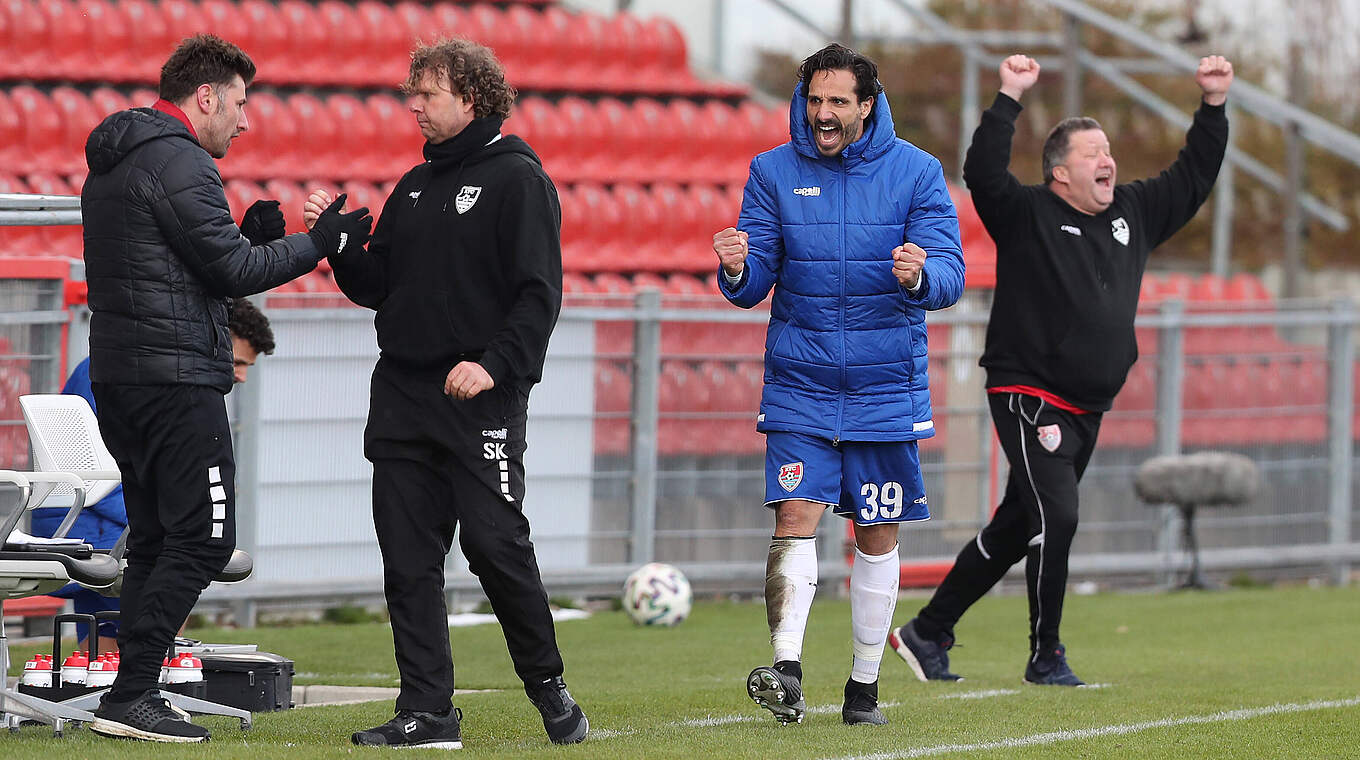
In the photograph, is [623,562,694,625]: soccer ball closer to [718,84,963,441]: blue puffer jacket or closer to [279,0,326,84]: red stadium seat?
[718,84,963,441]: blue puffer jacket

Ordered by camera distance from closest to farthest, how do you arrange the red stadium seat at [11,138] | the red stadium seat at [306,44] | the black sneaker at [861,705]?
the black sneaker at [861,705] < the red stadium seat at [11,138] < the red stadium seat at [306,44]

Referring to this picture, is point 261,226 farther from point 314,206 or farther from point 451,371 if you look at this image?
point 451,371

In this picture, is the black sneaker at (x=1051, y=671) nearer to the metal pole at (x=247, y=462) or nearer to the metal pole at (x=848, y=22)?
the metal pole at (x=247, y=462)

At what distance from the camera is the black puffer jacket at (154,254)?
5617 mm

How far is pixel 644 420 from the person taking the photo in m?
12.1

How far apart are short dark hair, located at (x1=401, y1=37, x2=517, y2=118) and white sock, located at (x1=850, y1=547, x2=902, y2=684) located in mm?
1894

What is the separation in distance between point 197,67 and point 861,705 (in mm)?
2864

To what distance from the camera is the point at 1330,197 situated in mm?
31219

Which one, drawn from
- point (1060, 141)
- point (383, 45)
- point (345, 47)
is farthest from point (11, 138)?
point (1060, 141)

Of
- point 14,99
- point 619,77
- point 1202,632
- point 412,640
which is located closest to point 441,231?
point 412,640

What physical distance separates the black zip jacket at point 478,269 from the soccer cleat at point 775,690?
1153mm

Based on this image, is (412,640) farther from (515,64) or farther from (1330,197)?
(1330,197)

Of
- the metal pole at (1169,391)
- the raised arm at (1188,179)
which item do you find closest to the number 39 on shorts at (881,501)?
the raised arm at (1188,179)

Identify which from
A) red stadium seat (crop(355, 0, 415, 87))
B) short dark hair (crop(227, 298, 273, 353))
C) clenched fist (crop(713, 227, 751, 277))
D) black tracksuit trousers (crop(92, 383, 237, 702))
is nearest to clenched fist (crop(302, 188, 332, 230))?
black tracksuit trousers (crop(92, 383, 237, 702))
